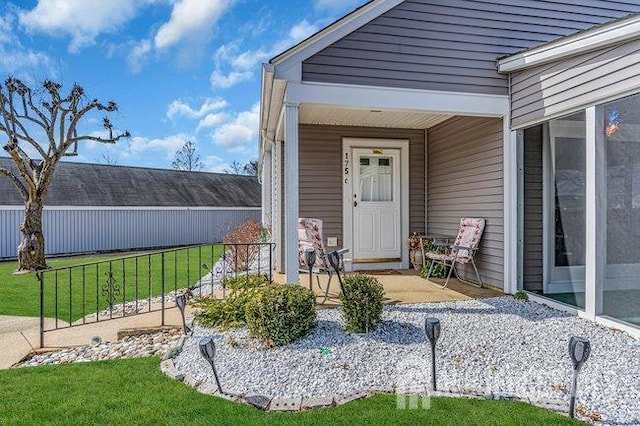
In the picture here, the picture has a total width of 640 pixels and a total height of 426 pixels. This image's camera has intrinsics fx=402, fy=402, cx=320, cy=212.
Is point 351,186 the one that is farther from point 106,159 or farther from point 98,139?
point 106,159

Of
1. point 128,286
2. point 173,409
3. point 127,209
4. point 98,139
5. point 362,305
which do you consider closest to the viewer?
point 173,409

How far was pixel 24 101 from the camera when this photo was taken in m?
11.9

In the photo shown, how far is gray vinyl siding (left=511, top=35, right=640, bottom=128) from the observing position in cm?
376

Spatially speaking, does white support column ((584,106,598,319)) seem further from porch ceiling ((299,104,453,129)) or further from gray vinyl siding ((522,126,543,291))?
porch ceiling ((299,104,453,129))

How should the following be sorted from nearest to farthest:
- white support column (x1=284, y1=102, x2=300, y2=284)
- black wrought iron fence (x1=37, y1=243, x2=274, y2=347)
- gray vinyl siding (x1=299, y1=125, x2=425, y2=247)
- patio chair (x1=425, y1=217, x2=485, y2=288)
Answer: white support column (x1=284, y1=102, x2=300, y2=284) → black wrought iron fence (x1=37, y1=243, x2=274, y2=347) → patio chair (x1=425, y1=217, x2=485, y2=288) → gray vinyl siding (x1=299, y1=125, x2=425, y2=247)

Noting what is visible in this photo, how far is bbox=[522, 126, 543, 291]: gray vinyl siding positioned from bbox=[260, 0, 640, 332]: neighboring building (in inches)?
0.7

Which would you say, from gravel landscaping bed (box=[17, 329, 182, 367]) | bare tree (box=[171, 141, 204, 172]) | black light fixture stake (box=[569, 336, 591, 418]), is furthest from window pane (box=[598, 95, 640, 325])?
bare tree (box=[171, 141, 204, 172])

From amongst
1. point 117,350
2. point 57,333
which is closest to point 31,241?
point 57,333

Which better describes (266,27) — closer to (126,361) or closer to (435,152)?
(435,152)

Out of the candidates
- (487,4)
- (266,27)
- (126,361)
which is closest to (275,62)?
(487,4)

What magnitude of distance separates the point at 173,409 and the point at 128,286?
5948mm

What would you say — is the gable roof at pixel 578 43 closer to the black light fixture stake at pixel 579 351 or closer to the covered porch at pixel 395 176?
the covered porch at pixel 395 176

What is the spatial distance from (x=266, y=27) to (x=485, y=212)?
7436 mm

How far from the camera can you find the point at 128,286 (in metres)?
7.85
